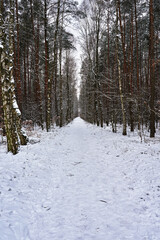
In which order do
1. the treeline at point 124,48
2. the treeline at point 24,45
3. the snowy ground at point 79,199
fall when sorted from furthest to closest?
the treeline at point 124,48 < the treeline at point 24,45 < the snowy ground at point 79,199

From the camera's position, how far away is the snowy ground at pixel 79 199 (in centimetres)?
285

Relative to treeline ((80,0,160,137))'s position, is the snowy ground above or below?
below

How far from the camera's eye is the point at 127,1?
1290 centimetres

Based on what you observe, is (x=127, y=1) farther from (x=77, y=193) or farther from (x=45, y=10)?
(x=77, y=193)

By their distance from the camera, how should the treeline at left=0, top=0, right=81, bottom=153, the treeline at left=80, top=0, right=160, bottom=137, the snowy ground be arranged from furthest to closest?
the treeline at left=80, top=0, right=160, bottom=137, the treeline at left=0, top=0, right=81, bottom=153, the snowy ground

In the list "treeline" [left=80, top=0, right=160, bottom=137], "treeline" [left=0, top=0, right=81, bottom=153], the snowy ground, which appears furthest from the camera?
"treeline" [left=80, top=0, right=160, bottom=137]

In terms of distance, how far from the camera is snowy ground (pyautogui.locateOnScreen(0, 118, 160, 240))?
9.34ft

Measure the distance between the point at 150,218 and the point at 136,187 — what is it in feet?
4.10

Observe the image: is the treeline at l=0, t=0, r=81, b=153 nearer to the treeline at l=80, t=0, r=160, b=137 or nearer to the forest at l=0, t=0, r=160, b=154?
the forest at l=0, t=0, r=160, b=154

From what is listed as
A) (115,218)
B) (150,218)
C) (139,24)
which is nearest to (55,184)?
(115,218)

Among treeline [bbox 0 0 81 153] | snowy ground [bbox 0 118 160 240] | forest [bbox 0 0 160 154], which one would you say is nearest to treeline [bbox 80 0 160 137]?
forest [bbox 0 0 160 154]

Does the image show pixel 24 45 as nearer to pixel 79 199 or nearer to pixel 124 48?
pixel 124 48

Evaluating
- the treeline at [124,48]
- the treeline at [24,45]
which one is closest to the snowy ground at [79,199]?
the treeline at [24,45]

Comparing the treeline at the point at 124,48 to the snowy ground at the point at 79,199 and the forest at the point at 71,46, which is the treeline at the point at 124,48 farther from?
the snowy ground at the point at 79,199
